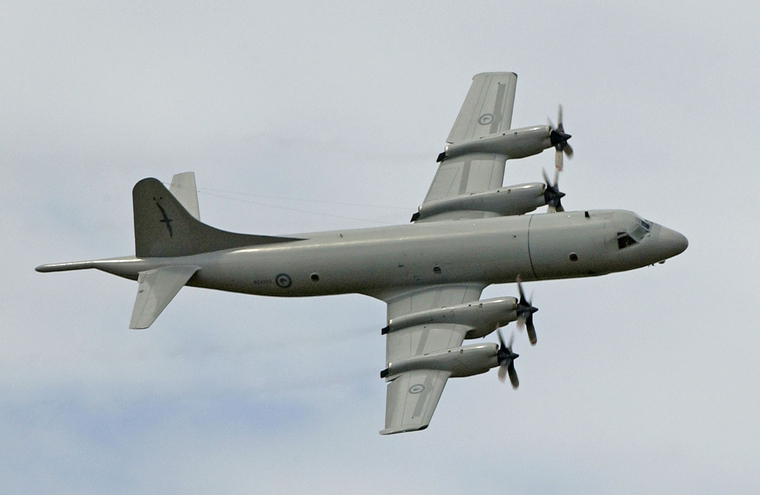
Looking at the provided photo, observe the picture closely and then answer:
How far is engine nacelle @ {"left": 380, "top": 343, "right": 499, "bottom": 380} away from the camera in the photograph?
4912 centimetres

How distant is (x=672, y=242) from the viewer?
5278 centimetres

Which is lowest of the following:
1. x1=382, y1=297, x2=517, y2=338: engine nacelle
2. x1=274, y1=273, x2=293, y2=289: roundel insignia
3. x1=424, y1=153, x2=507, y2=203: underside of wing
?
x1=382, y1=297, x2=517, y2=338: engine nacelle

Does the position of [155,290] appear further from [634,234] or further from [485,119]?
[634,234]

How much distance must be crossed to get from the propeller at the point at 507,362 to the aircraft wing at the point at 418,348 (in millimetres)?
1620

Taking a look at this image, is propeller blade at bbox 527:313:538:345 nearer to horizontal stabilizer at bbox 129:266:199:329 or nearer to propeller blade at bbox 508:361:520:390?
propeller blade at bbox 508:361:520:390

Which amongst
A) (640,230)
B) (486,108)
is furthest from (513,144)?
(640,230)

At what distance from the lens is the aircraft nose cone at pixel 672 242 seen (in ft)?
173

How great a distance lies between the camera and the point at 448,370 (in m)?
49.4

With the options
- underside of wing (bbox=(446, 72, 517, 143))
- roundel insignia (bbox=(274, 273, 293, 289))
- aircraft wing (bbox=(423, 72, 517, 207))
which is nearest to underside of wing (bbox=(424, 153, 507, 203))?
aircraft wing (bbox=(423, 72, 517, 207))

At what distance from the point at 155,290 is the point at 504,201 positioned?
12849mm

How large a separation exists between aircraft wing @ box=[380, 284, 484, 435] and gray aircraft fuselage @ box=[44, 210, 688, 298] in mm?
438

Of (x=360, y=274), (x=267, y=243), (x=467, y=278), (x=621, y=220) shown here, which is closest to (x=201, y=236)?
(x=267, y=243)

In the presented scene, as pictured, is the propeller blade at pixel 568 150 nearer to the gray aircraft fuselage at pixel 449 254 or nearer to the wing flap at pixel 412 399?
the gray aircraft fuselage at pixel 449 254

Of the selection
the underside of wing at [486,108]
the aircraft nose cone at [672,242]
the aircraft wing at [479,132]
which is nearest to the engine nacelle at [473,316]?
the aircraft wing at [479,132]
